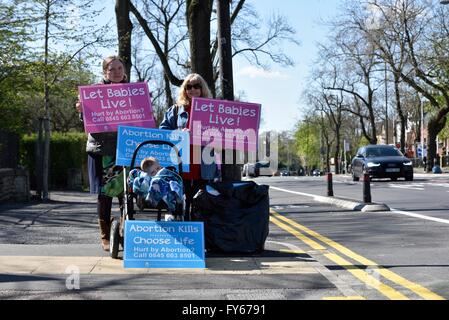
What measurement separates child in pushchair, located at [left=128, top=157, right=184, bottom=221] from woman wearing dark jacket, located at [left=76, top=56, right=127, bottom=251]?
3.50ft

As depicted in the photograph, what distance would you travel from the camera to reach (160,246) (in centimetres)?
670

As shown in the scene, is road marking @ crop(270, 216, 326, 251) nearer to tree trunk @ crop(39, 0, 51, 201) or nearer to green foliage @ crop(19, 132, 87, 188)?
tree trunk @ crop(39, 0, 51, 201)

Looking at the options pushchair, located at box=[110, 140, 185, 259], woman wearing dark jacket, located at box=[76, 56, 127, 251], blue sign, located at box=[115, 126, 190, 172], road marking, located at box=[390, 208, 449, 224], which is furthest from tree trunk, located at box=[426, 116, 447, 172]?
pushchair, located at box=[110, 140, 185, 259]

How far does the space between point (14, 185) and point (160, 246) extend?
11.6 metres

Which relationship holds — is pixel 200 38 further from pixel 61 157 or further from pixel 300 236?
pixel 61 157

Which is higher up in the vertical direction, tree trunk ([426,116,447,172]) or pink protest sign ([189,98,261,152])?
tree trunk ([426,116,447,172])

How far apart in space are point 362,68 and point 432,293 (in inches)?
1981

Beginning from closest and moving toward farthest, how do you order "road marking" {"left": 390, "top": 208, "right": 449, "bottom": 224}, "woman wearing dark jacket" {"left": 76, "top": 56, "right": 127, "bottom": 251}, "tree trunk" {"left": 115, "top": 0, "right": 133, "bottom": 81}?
"woman wearing dark jacket" {"left": 76, "top": 56, "right": 127, "bottom": 251}
"road marking" {"left": 390, "top": 208, "right": 449, "bottom": 224}
"tree trunk" {"left": 115, "top": 0, "right": 133, "bottom": 81}

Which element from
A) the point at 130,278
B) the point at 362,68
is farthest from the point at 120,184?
the point at 362,68

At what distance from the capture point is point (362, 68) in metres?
54.3

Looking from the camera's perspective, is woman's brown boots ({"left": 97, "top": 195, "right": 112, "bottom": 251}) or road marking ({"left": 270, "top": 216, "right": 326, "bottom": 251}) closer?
woman's brown boots ({"left": 97, "top": 195, "right": 112, "bottom": 251})

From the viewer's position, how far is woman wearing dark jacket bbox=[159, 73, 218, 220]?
25.3 feet

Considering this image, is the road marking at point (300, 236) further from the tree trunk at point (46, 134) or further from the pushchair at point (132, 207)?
the tree trunk at point (46, 134)

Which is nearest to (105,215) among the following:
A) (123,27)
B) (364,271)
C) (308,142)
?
(364,271)
